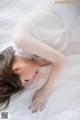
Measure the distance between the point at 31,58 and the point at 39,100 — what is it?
0.19m

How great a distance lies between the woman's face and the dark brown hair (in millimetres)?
19

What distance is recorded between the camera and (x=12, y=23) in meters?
1.32

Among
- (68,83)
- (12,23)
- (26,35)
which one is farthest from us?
(12,23)

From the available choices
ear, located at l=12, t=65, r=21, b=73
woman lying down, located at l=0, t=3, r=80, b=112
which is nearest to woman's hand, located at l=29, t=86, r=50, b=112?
woman lying down, located at l=0, t=3, r=80, b=112

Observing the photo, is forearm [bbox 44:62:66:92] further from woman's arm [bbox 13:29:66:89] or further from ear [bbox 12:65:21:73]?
ear [bbox 12:65:21:73]

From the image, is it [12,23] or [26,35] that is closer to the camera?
[26,35]

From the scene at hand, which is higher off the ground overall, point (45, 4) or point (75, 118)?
point (45, 4)

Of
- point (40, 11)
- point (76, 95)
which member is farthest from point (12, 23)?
point (76, 95)

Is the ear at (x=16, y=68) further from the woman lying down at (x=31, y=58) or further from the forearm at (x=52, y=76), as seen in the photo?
the forearm at (x=52, y=76)

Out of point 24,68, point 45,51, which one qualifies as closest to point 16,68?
point 24,68

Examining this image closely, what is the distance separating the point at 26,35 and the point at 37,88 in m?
0.27

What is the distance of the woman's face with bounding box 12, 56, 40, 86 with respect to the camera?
1068 millimetres

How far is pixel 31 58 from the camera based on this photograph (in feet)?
3.77

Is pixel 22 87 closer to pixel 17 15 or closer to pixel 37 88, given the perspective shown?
pixel 37 88
